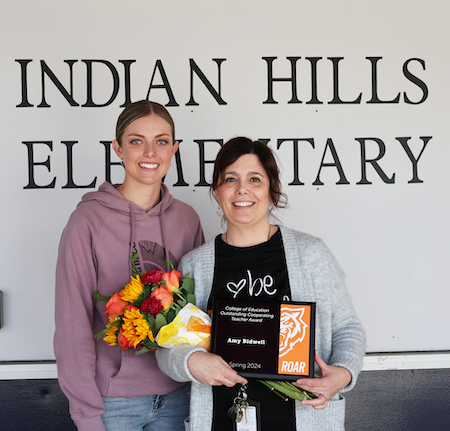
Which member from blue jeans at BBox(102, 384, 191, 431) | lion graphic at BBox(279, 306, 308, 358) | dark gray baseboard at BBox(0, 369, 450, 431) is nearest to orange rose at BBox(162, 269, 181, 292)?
lion graphic at BBox(279, 306, 308, 358)

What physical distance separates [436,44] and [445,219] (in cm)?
100

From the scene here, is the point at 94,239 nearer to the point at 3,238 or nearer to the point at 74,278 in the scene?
the point at 74,278

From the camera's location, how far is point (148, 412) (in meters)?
1.66

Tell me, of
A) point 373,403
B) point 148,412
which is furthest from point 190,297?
point 373,403

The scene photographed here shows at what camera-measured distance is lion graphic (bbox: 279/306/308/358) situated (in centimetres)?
137

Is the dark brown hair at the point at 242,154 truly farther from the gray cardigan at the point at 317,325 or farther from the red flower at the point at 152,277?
the red flower at the point at 152,277

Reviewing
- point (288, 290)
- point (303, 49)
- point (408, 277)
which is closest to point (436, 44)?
point (303, 49)

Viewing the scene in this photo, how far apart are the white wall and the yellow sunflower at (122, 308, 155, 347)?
47.6 inches

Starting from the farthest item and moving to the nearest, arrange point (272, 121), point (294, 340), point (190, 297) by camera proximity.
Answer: point (272, 121), point (190, 297), point (294, 340)

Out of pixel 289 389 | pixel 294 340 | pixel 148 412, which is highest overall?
pixel 294 340

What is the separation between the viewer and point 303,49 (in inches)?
98.6

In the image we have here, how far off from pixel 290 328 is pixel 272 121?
1.43m

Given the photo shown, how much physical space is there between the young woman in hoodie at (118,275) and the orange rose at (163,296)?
0.98ft

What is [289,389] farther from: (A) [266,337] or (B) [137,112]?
(B) [137,112]
